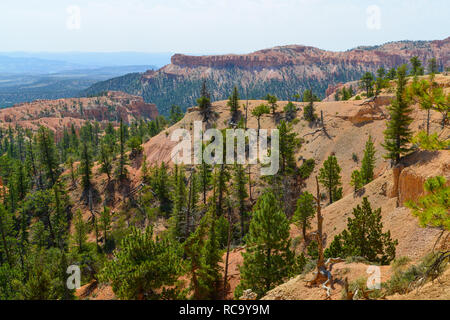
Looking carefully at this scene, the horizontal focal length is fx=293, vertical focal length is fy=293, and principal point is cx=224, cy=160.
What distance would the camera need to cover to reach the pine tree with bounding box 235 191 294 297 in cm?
2173

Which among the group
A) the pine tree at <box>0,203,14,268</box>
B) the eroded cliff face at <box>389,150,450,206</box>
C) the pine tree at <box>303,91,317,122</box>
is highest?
the pine tree at <box>303,91,317,122</box>

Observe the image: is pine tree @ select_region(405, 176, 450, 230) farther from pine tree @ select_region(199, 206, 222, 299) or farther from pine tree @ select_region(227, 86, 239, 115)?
pine tree @ select_region(227, 86, 239, 115)

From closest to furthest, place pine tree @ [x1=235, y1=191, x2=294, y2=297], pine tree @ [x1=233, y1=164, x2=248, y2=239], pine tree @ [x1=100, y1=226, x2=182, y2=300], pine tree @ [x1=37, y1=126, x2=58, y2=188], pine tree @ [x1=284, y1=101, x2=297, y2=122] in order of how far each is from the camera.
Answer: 1. pine tree @ [x1=100, y1=226, x2=182, y2=300]
2. pine tree @ [x1=235, y1=191, x2=294, y2=297]
3. pine tree @ [x1=233, y1=164, x2=248, y2=239]
4. pine tree @ [x1=37, y1=126, x2=58, y2=188]
5. pine tree @ [x1=284, y1=101, x2=297, y2=122]

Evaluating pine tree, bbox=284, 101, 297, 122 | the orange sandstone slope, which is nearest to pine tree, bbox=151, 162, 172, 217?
the orange sandstone slope

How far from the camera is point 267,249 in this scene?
22.6m

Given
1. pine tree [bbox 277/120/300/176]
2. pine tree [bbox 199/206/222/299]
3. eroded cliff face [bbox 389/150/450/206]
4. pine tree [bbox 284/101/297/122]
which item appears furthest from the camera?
pine tree [bbox 284/101/297/122]

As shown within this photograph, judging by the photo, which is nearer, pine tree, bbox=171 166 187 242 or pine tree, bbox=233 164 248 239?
pine tree, bbox=171 166 187 242

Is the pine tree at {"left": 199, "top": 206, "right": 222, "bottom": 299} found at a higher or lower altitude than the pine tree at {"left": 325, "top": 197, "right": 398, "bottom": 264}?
lower

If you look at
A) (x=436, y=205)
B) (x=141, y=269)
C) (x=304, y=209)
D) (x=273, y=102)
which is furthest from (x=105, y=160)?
(x=436, y=205)

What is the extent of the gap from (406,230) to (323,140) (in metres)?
38.3

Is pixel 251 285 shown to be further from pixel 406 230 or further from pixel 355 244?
pixel 406 230

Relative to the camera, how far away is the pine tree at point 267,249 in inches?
856

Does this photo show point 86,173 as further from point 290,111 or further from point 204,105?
point 290,111

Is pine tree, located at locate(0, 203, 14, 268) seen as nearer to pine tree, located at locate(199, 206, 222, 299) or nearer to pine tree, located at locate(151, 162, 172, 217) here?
pine tree, located at locate(151, 162, 172, 217)
